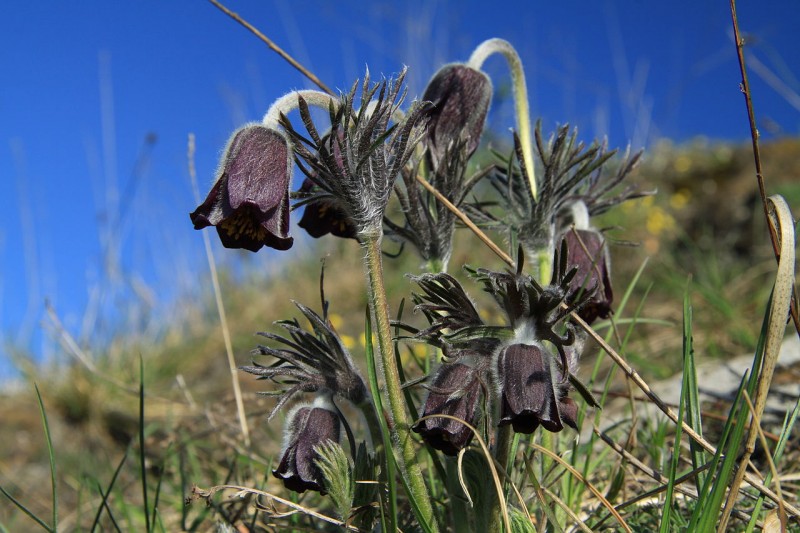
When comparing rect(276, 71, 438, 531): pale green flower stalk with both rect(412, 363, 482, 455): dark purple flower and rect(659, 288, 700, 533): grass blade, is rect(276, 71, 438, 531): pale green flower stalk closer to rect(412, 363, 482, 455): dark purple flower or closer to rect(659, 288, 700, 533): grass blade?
rect(412, 363, 482, 455): dark purple flower

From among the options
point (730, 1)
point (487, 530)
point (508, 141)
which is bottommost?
point (487, 530)

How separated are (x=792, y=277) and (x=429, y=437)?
2.06 ft

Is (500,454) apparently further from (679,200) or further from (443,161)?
(679,200)

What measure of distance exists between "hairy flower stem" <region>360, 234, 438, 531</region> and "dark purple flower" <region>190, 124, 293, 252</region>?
0.51ft

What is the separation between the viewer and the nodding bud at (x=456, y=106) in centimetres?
151

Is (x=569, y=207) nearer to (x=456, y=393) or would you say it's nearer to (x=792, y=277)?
(x=792, y=277)

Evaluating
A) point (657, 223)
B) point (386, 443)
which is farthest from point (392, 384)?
point (657, 223)

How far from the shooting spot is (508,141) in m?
6.42

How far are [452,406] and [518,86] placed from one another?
877mm

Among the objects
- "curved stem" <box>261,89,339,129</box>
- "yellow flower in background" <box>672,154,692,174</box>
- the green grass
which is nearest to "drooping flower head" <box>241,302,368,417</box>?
the green grass

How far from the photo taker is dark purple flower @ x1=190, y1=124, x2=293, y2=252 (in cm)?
112

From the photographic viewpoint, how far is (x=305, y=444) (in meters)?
1.26

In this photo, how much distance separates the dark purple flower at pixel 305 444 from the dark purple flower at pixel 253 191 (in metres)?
0.32

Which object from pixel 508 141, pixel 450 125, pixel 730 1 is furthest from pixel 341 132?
pixel 508 141
